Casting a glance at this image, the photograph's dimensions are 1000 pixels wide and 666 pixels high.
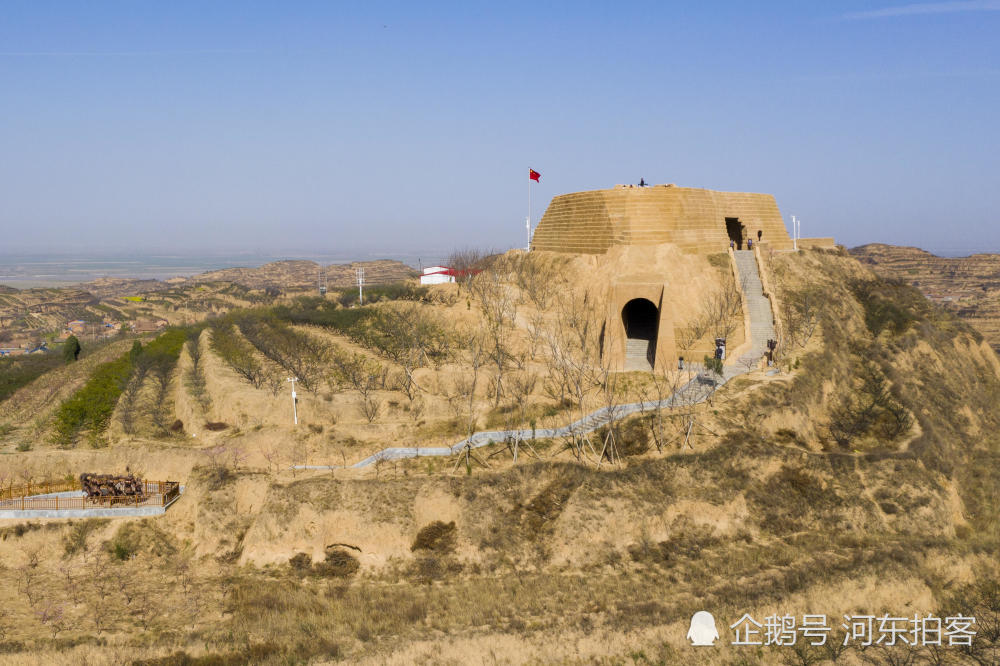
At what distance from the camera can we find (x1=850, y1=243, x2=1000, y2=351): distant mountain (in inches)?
4303

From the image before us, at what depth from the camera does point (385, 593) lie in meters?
18.4

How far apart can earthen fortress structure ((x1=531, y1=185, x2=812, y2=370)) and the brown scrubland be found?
161 centimetres

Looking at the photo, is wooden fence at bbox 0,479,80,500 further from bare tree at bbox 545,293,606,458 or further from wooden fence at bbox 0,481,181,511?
bare tree at bbox 545,293,606,458

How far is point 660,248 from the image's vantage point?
37219 mm

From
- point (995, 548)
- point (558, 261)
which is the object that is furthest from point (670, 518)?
point (558, 261)

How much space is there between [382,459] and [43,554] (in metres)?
11.6

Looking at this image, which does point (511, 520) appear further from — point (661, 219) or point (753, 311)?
point (661, 219)

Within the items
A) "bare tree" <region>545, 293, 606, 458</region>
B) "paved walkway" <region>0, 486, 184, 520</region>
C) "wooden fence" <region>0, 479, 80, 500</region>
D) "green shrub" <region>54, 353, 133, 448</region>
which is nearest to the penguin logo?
"bare tree" <region>545, 293, 606, 458</region>

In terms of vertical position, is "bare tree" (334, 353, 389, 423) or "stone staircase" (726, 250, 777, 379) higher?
"stone staircase" (726, 250, 777, 379)

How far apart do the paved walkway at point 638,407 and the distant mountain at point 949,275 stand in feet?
287

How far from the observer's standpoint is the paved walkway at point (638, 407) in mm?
23484

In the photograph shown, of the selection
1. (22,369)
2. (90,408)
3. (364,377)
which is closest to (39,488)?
(90,408)

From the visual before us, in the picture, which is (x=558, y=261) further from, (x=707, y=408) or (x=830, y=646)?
(x=830, y=646)

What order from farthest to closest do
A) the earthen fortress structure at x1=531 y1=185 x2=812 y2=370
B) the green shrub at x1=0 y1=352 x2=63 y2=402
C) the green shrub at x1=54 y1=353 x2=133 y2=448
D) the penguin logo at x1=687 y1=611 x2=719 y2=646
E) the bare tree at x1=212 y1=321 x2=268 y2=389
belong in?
the green shrub at x1=0 y1=352 x2=63 y2=402, the earthen fortress structure at x1=531 y1=185 x2=812 y2=370, the bare tree at x1=212 y1=321 x2=268 y2=389, the green shrub at x1=54 y1=353 x2=133 y2=448, the penguin logo at x1=687 y1=611 x2=719 y2=646
